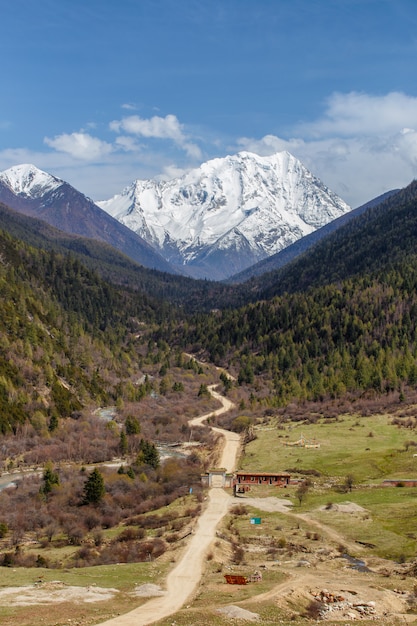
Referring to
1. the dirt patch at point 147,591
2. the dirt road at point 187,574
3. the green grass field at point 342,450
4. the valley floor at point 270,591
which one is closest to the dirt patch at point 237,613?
the valley floor at point 270,591

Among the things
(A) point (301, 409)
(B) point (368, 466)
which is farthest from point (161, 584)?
(A) point (301, 409)

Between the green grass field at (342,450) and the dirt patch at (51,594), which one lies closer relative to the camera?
the dirt patch at (51,594)

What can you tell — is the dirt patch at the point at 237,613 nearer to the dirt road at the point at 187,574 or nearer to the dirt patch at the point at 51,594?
the dirt road at the point at 187,574

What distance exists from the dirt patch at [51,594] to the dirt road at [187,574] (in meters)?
4.53

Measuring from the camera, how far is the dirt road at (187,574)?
1945 inches

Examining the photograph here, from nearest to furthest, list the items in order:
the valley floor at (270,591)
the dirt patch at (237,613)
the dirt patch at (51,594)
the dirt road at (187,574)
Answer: the dirt patch at (237,613)
the dirt road at (187,574)
the valley floor at (270,591)
the dirt patch at (51,594)

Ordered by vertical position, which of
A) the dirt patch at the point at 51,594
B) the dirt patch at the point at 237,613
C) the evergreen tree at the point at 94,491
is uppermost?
the dirt patch at the point at 237,613

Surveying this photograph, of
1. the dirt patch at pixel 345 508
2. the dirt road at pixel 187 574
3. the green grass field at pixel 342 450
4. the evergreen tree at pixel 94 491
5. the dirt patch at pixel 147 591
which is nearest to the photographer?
the dirt road at pixel 187 574

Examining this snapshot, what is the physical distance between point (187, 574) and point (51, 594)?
14.6m

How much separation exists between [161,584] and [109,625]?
43.2 ft

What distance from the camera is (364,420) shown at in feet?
538

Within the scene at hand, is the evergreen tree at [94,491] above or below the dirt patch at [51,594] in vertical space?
below

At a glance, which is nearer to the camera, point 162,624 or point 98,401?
point 162,624

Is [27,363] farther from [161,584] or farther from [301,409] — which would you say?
[161,584]
